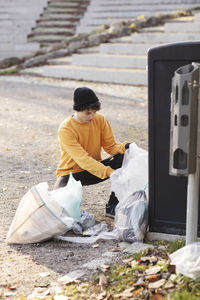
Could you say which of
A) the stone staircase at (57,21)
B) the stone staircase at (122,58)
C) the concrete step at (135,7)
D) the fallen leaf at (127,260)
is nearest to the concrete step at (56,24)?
the stone staircase at (57,21)

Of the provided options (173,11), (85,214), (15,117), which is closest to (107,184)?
(85,214)

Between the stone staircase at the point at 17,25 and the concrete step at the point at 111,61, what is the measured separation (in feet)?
9.81

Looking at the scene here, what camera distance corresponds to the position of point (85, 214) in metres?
4.11

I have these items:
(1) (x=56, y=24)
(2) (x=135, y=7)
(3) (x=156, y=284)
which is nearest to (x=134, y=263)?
(3) (x=156, y=284)

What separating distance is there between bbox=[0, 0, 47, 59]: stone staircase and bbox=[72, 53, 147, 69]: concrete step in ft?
9.81

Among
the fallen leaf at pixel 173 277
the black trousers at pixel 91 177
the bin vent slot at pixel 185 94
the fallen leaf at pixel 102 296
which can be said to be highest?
the bin vent slot at pixel 185 94

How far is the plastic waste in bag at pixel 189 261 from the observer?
2.77 meters

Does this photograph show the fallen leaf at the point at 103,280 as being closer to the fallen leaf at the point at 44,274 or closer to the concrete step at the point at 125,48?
the fallen leaf at the point at 44,274

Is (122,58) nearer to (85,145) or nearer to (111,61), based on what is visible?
(111,61)

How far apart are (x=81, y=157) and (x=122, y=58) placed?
896 cm

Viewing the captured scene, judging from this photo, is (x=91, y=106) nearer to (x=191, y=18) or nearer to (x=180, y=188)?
(x=180, y=188)

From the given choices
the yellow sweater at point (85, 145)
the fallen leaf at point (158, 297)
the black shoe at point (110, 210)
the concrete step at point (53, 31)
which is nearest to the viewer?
the fallen leaf at point (158, 297)

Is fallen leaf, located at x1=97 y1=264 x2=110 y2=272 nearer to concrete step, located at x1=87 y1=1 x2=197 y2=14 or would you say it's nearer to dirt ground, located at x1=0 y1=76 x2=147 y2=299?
dirt ground, located at x1=0 y1=76 x2=147 y2=299

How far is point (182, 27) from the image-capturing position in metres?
13.3
